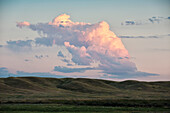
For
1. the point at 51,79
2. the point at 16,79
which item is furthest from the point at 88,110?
the point at 51,79

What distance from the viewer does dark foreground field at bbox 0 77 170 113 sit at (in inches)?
2109

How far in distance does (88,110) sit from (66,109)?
171 inches

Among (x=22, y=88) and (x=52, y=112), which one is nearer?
(x=52, y=112)

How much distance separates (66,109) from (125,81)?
91.1 meters

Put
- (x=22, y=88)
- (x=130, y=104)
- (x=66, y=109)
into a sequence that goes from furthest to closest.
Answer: (x=22, y=88)
(x=130, y=104)
(x=66, y=109)

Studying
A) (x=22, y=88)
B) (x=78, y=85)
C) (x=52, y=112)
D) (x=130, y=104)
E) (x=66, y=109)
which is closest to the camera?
(x=52, y=112)

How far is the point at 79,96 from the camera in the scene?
84.4 m

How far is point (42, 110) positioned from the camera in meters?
50.5

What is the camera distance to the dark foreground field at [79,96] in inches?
2109

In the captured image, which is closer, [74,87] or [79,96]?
[79,96]

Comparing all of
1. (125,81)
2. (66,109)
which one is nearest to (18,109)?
(66,109)

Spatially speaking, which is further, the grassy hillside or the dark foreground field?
the grassy hillside

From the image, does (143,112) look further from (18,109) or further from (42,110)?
(18,109)

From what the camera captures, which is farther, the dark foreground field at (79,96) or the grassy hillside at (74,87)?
the grassy hillside at (74,87)
